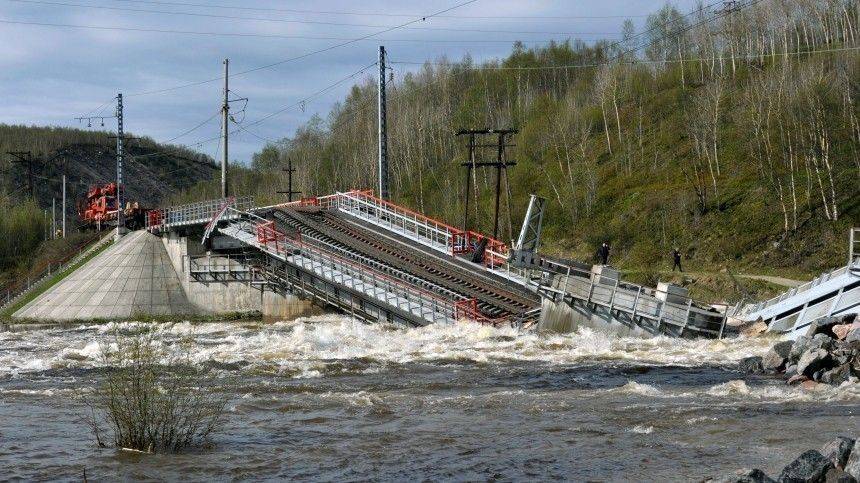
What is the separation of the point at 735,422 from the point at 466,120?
278 ft

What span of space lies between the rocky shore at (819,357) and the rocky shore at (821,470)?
358 inches

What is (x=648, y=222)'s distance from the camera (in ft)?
205

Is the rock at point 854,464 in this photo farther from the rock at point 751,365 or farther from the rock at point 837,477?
the rock at point 751,365

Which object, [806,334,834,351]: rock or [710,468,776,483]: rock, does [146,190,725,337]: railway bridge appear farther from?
[710,468,776,483]: rock

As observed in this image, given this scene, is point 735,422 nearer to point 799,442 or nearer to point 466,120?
point 799,442

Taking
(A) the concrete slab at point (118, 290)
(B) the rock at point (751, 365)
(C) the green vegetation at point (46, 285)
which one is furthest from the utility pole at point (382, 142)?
(B) the rock at point (751, 365)

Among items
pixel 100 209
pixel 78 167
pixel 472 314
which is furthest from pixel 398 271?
Answer: pixel 78 167

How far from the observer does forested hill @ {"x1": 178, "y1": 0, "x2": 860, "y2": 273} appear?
55.6 metres

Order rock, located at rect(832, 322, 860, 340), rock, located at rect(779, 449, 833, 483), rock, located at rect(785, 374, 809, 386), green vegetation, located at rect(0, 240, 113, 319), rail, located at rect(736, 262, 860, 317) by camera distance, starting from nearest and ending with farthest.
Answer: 1. rock, located at rect(779, 449, 833, 483)
2. rock, located at rect(785, 374, 809, 386)
3. rock, located at rect(832, 322, 860, 340)
4. rail, located at rect(736, 262, 860, 317)
5. green vegetation, located at rect(0, 240, 113, 319)

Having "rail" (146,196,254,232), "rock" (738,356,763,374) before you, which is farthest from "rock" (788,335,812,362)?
"rail" (146,196,254,232)

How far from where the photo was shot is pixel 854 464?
11062 millimetres

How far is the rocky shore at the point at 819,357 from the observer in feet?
67.0

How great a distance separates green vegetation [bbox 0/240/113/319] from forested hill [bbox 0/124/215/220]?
5423cm

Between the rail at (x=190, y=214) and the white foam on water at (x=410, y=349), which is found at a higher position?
the rail at (x=190, y=214)
